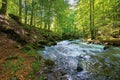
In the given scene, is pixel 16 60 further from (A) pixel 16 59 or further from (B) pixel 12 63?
(B) pixel 12 63

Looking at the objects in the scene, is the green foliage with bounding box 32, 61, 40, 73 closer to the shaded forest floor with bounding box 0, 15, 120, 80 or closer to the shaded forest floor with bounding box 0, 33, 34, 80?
the shaded forest floor with bounding box 0, 15, 120, 80

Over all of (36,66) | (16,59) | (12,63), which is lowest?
(36,66)

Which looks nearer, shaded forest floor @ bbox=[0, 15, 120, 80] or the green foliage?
shaded forest floor @ bbox=[0, 15, 120, 80]

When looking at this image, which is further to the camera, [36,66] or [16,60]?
[16,60]

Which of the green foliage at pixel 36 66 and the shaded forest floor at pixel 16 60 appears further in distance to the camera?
the green foliage at pixel 36 66

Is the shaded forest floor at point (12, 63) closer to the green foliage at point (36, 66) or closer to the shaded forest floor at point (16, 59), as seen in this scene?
the shaded forest floor at point (16, 59)

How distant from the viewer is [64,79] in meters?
8.22

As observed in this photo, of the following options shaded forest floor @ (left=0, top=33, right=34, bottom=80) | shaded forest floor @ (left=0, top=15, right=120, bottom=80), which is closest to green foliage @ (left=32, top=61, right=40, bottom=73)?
shaded forest floor @ (left=0, top=15, right=120, bottom=80)

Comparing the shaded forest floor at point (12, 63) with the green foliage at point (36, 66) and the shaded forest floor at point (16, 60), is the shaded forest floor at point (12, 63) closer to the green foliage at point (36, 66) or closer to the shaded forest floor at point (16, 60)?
the shaded forest floor at point (16, 60)

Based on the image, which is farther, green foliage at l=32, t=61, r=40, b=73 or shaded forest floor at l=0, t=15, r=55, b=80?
green foliage at l=32, t=61, r=40, b=73

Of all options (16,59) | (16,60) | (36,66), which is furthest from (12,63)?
(36,66)

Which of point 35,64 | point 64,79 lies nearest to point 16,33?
point 35,64

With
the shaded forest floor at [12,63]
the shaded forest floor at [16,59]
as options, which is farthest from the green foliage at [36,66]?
the shaded forest floor at [12,63]

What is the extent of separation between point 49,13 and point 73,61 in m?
22.8
